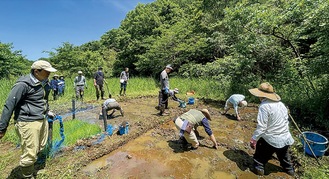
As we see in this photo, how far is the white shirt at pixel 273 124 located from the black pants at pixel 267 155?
0.40 feet

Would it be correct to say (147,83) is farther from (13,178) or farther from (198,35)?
(13,178)

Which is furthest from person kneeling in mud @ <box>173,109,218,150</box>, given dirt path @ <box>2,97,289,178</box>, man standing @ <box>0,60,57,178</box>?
man standing @ <box>0,60,57,178</box>

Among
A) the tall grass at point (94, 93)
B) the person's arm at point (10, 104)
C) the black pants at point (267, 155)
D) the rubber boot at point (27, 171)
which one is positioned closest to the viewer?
the person's arm at point (10, 104)

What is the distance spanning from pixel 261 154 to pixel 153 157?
75.2 inches

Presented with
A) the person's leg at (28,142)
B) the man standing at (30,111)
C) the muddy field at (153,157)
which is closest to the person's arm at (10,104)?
the man standing at (30,111)

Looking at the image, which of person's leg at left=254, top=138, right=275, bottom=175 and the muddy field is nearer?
person's leg at left=254, top=138, right=275, bottom=175

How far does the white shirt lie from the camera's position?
2797 millimetres

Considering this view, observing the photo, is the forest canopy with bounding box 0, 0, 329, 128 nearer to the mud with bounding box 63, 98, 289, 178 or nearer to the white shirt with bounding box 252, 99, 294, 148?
the mud with bounding box 63, 98, 289, 178

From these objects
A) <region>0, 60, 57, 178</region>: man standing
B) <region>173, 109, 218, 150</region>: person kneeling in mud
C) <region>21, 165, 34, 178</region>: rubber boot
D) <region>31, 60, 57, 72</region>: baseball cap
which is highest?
<region>31, 60, 57, 72</region>: baseball cap

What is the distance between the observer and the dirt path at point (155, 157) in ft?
10.1

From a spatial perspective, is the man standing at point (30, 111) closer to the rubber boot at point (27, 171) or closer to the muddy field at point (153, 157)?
the rubber boot at point (27, 171)

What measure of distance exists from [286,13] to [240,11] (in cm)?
142

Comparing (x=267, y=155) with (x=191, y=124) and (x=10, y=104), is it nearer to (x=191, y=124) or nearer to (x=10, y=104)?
(x=191, y=124)

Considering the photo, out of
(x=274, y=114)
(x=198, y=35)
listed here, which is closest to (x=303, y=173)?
(x=274, y=114)
